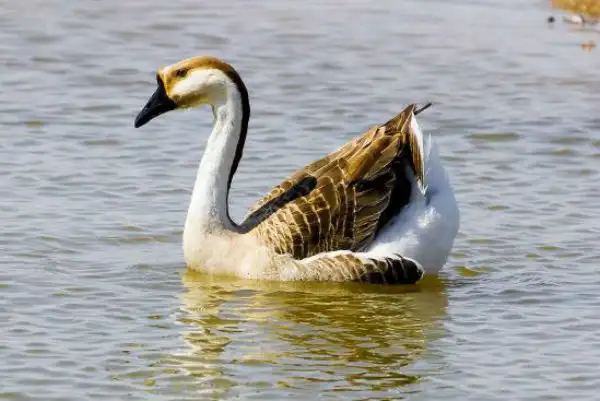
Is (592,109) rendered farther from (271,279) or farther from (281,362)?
(281,362)

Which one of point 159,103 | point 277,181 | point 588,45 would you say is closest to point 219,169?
point 159,103

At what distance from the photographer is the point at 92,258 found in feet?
40.7

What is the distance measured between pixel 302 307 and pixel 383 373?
167 centimetres

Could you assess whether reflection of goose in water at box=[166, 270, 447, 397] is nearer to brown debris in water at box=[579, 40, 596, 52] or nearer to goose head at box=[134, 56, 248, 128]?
goose head at box=[134, 56, 248, 128]

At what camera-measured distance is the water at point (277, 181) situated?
32.4 ft

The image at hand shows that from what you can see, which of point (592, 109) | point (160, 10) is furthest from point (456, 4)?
point (592, 109)

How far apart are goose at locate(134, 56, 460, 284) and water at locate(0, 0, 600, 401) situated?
0.76 feet

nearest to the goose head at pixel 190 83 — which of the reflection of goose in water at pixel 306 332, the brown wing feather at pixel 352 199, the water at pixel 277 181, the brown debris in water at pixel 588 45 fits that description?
the brown wing feather at pixel 352 199

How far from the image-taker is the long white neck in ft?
40.0

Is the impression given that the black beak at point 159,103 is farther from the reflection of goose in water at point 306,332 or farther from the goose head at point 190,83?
the reflection of goose in water at point 306,332

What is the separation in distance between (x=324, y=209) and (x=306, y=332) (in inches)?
58.8

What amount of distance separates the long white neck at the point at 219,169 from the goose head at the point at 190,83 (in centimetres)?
6

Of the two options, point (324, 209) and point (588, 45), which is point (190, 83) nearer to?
point (324, 209)

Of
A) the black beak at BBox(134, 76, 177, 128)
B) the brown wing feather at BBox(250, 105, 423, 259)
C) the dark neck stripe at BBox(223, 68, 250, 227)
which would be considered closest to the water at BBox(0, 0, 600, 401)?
the brown wing feather at BBox(250, 105, 423, 259)
